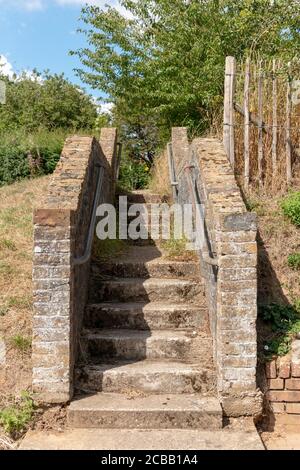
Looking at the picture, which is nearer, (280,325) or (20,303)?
(280,325)

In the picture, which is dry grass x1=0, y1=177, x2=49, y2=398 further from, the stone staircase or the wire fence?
the wire fence

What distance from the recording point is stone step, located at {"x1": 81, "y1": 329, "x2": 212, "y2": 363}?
466 centimetres

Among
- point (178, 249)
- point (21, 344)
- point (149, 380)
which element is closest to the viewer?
point (149, 380)

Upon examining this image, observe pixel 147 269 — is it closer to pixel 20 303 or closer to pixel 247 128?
pixel 20 303

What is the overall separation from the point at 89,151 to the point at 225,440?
320 centimetres

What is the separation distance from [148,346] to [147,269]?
4.05 feet

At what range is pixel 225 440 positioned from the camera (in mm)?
3809

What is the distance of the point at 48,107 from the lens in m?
18.5

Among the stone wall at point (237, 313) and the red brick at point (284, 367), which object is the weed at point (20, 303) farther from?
the red brick at point (284, 367)

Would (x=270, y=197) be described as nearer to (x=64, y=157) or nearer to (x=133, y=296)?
(x=133, y=296)

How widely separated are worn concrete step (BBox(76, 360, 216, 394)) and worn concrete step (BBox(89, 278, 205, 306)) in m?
1.09

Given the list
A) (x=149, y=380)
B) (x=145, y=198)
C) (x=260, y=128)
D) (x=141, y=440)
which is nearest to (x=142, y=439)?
(x=141, y=440)

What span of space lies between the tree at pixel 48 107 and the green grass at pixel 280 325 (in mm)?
14165
